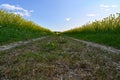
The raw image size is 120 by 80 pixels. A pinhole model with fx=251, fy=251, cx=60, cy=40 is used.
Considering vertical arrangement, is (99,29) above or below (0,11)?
below

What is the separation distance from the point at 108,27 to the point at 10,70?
19151 millimetres

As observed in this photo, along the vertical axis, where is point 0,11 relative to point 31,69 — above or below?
above

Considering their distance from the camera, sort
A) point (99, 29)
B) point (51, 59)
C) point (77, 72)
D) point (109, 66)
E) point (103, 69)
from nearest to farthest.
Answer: point (77, 72) < point (103, 69) < point (109, 66) < point (51, 59) < point (99, 29)

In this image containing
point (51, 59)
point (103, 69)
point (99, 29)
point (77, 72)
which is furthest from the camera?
point (99, 29)

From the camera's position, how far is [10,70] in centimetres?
498

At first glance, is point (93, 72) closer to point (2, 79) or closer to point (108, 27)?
point (2, 79)

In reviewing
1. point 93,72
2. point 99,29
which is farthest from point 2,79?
point 99,29

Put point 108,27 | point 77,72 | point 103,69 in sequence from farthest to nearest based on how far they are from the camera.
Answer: point 108,27 < point 103,69 < point 77,72

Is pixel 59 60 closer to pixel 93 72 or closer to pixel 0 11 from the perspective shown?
pixel 93 72

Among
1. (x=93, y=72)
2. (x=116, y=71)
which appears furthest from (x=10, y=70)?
(x=116, y=71)

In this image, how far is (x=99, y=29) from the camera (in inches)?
1036

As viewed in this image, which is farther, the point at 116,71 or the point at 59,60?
the point at 59,60

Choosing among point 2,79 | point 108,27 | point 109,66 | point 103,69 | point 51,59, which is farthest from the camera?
point 108,27

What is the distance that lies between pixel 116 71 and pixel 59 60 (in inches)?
57.4
